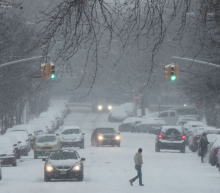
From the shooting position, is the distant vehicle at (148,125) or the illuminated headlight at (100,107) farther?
the illuminated headlight at (100,107)

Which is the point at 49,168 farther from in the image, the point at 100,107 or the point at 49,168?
the point at 100,107

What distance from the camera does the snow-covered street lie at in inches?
1221

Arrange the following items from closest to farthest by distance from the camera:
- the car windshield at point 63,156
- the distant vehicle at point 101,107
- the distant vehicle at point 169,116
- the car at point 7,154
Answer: the car windshield at point 63,156 < the car at point 7,154 < the distant vehicle at point 169,116 < the distant vehicle at point 101,107

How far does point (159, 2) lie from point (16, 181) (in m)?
26.0

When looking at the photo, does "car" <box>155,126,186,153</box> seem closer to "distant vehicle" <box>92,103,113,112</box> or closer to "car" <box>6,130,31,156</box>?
"car" <box>6,130,31,156</box>

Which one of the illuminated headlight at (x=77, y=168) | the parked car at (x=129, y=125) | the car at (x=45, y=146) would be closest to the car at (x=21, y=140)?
Result: the car at (x=45, y=146)

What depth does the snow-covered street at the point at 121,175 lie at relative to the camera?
3102 centimetres

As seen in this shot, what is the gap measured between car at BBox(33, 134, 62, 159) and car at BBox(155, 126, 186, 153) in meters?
6.49

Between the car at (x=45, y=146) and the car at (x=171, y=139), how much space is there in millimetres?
6494

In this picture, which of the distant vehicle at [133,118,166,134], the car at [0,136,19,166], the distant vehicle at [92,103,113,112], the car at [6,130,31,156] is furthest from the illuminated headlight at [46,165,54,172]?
the distant vehicle at [92,103,113,112]

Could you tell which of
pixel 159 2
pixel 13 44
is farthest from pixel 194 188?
pixel 13 44

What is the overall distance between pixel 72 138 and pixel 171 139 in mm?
9638

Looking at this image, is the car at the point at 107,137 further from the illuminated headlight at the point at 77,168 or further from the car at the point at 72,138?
the illuminated headlight at the point at 77,168

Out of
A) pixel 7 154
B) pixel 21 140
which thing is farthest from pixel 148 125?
pixel 7 154
